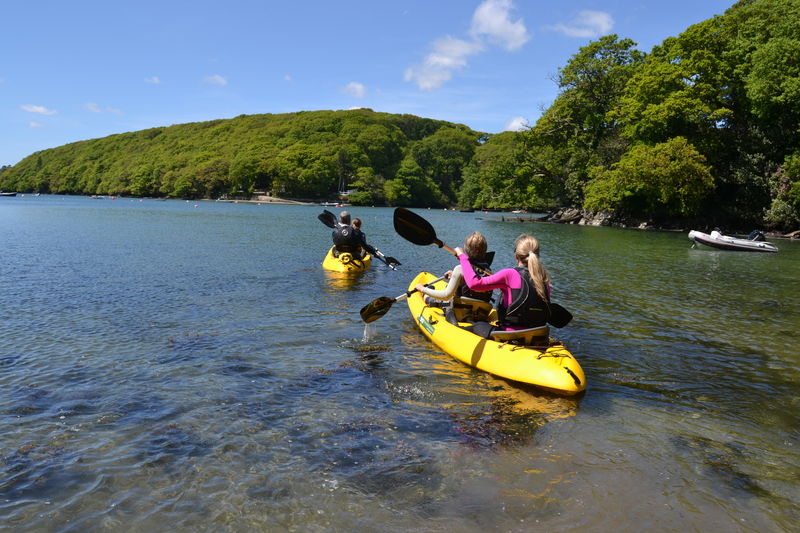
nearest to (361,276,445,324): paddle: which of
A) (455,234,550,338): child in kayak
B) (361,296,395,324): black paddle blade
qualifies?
(361,296,395,324): black paddle blade

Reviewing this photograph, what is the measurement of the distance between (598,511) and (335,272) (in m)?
12.7

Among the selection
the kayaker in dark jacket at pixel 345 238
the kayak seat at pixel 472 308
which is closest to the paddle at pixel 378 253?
the kayaker in dark jacket at pixel 345 238

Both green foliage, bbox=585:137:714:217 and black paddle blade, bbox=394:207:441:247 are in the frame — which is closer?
black paddle blade, bbox=394:207:441:247

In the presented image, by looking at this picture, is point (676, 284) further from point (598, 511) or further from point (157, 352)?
point (157, 352)

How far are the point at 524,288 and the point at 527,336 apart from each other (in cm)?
81

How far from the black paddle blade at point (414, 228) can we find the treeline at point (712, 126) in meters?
35.6

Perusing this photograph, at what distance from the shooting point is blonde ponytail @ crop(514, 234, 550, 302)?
21.4 ft

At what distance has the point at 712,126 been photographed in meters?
42.0

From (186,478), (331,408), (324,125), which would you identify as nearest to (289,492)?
(186,478)

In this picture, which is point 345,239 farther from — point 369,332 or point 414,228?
point 369,332

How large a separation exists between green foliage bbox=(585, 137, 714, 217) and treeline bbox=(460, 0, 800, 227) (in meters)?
0.09

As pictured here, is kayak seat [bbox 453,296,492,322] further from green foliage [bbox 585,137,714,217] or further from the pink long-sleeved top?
green foliage [bbox 585,137,714,217]

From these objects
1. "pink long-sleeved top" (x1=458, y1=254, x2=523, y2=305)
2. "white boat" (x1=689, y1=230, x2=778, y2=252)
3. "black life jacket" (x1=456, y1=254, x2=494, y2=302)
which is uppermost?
"pink long-sleeved top" (x1=458, y1=254, x2=523, y2=305)

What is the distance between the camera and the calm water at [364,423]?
12.9 ft
